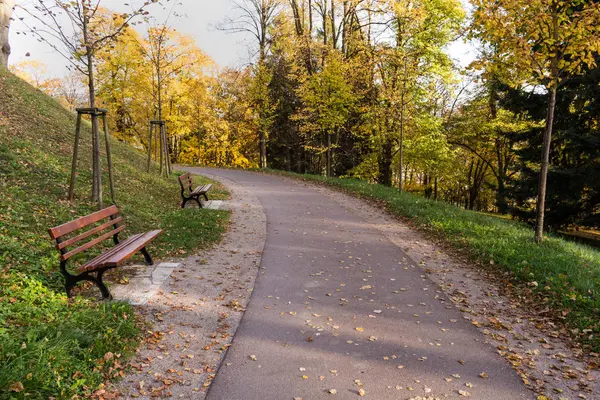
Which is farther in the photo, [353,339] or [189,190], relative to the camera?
[189,190]

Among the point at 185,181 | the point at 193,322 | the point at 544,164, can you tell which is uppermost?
the point at 544,164

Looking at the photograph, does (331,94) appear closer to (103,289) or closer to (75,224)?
(75,224)

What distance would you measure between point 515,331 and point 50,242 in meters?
6.38

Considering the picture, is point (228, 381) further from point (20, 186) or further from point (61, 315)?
point (20, 186)

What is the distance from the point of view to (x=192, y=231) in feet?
26.5

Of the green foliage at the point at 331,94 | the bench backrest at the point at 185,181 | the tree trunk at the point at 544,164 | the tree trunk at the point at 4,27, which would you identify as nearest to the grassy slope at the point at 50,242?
the bench backrest at the point at 185,181

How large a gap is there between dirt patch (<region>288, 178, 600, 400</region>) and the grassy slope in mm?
4012

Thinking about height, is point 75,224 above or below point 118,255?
above

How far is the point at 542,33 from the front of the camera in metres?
7.11

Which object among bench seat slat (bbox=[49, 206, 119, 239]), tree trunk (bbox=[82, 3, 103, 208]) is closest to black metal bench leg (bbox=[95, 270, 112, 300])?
bench seat slat (bbox=[49, 206, 119, 239])

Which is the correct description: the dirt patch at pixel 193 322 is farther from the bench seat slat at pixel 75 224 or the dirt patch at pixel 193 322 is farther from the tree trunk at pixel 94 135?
the tree trunk at pixel 94 135

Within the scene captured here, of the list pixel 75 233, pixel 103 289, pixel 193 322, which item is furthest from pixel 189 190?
pixel 193 322

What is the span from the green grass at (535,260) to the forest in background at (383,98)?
309 centimetres

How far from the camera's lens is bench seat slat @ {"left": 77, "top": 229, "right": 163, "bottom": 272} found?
452 cm
